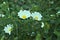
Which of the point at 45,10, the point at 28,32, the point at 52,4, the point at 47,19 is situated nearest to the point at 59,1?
the point at 52,4

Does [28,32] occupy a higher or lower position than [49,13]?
lower

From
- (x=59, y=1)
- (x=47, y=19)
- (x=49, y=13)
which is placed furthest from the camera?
(x=59, y=1)

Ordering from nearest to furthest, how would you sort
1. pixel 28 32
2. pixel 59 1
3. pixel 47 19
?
pixel 28 32, pixel 47 19, pixel 59 1

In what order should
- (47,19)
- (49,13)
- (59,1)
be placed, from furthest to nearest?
(59,1) → (49,13) → (47,19)

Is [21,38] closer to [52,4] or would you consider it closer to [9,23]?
[9,23]

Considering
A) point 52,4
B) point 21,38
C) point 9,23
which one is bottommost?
point 21,38

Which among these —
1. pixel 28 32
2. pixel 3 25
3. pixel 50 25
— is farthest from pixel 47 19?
pixel 3 25

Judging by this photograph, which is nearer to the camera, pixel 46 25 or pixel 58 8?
pixel 46 25

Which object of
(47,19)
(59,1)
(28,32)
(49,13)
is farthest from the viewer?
(59,1)

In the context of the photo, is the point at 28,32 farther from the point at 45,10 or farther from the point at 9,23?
the point at 45,10
